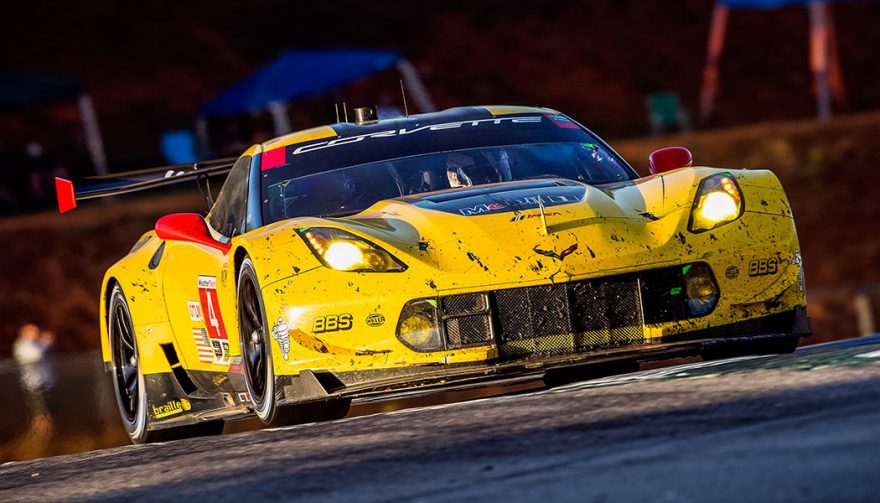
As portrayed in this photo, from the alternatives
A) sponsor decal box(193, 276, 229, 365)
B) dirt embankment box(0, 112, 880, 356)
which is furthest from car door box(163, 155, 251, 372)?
dirt embankment box(0, 112, 880, 356)

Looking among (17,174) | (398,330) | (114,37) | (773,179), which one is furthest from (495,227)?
(114,37)

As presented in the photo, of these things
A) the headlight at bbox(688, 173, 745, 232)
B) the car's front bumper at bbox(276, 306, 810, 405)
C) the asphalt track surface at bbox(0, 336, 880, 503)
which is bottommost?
the asphalt track surface at bbox(0, 336, 880, 503)

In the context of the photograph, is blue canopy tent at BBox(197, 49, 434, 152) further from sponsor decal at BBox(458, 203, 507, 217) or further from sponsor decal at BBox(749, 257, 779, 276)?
sponsor decal at BBox(749, 257, 779, 276)

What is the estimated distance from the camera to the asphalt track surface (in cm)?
456

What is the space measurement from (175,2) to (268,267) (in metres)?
47.6

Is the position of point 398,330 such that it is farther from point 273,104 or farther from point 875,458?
point 273,104

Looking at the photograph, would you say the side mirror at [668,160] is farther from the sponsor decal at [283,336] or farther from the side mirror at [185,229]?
the sponsor decal at [283,336]

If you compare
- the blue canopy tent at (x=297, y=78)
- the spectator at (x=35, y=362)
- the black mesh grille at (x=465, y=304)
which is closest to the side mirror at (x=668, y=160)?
the black mesh grille at (x=465, y=304)

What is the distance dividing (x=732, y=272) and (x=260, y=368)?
1.85 m

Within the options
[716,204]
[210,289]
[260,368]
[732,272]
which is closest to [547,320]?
[732,272]

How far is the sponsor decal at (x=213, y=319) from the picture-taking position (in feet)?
26.1

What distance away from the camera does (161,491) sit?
218 inches

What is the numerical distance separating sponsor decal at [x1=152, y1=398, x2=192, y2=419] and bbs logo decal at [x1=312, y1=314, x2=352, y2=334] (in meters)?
1.95

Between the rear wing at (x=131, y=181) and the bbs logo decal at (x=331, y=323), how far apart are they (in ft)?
8.79
